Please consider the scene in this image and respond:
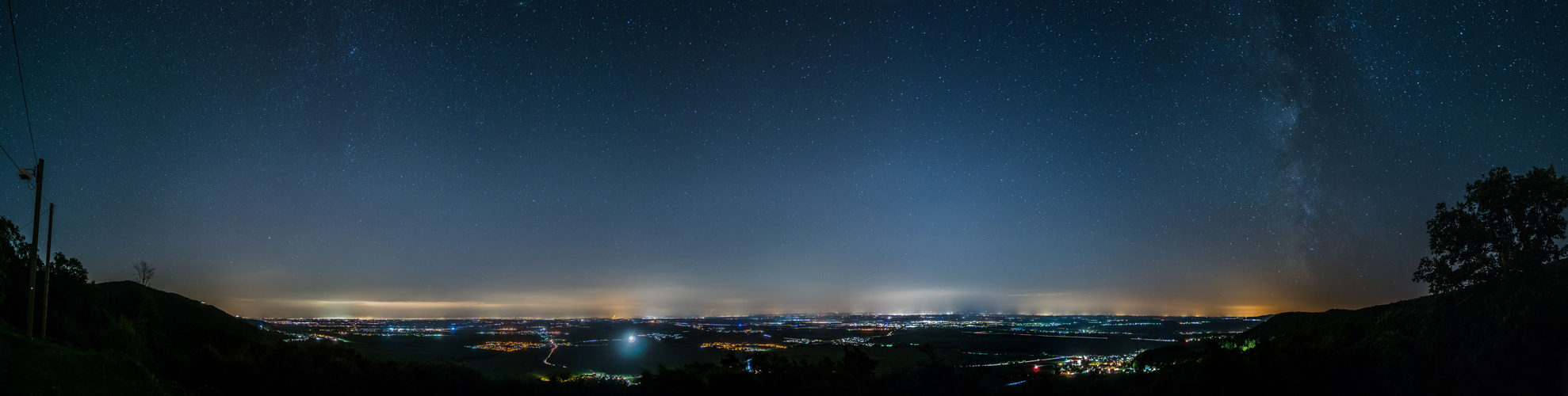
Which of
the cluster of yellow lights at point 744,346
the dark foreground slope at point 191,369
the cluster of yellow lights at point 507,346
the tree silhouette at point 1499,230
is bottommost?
the cluster of yellow lights at point 744,346

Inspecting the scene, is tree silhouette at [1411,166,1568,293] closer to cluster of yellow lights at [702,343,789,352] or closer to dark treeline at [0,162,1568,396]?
dark treeline at [0,162,1568,396]

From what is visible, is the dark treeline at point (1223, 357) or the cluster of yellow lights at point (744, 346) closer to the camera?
the dark treeline at point (1223, 357)

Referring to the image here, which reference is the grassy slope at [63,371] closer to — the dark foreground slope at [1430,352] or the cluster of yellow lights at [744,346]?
the dark foreground slope at [1430,352]

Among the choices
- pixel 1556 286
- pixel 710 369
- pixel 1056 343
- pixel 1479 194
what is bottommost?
pixel 1056 343

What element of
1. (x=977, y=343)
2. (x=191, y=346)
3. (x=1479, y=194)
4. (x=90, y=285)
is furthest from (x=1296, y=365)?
(x=977, y=343)

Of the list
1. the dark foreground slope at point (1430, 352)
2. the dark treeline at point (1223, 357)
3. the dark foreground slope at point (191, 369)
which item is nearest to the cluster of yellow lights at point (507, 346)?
the dark foreground slope at point (191, 369)

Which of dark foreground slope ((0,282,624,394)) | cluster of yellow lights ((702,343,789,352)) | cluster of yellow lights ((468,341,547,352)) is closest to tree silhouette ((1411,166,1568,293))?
dark foreground slope ((0,282,624,394))

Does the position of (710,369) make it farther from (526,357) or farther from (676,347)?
(676,347)

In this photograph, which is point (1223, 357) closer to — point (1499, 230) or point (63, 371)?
point (1499, 230)
